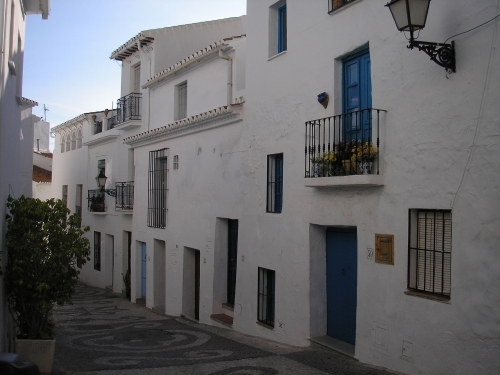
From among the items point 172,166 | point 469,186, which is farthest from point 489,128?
point 172,166

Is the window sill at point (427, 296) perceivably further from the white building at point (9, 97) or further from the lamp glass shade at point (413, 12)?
the white building at point (9, 97)

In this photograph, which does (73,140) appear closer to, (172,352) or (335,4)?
(172,352)

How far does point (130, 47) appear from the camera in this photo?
70.9ft

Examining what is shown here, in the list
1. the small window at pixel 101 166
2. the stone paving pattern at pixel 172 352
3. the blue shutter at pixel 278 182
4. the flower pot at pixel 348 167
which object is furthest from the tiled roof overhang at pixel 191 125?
the small window at pixel 101 166

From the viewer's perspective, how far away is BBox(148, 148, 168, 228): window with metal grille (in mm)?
17406

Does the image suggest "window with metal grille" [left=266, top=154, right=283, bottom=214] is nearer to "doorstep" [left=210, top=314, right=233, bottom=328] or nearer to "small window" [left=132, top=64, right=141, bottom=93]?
"doorstep" [left=210, top=314, right=233, bottom=328]

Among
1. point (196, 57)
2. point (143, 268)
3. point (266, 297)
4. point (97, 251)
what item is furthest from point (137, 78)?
point (266, 297)

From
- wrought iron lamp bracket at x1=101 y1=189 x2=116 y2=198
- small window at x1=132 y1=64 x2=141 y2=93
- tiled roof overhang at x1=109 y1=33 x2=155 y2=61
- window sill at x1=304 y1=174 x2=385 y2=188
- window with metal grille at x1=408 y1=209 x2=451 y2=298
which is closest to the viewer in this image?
window with metal grille at x1=408 y1=209 x2=451 y2=298

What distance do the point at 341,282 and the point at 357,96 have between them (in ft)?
10.4

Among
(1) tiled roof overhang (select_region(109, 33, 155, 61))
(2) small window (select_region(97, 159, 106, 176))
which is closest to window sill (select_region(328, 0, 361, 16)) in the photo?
(1) tiled roof overhang (select_region(109, 33, 155, 61))

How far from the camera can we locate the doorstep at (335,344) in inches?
367

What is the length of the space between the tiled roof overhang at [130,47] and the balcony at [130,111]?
1.85m

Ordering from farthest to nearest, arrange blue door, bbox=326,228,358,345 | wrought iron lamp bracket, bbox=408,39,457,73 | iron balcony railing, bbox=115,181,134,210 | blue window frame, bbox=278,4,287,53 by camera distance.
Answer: iron balcony railing, bbox=115,181,134,210 → blue window frame, bbox=278,4,287,53 → blue door, bbox=326,228,358,345 → wrought iron lamp bracket, bbox=408,39,457,73

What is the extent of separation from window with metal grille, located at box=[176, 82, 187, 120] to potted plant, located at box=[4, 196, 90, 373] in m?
8.36
